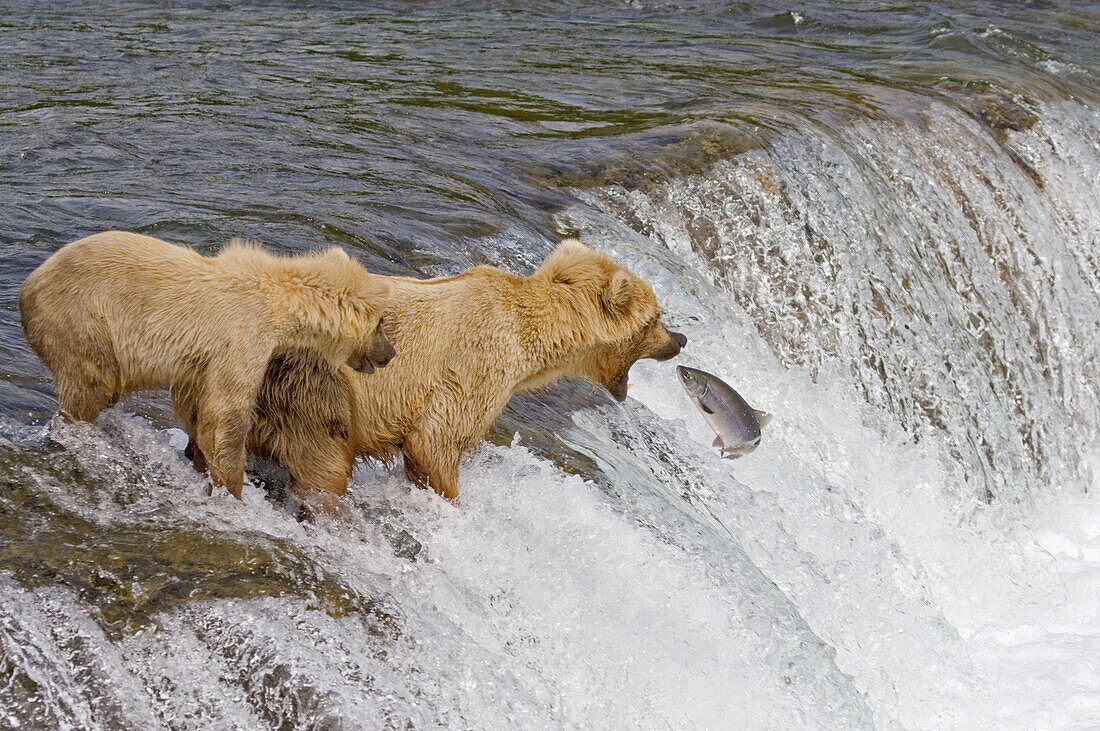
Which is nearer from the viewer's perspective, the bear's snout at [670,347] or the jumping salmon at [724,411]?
the bear's snout at [670,347]

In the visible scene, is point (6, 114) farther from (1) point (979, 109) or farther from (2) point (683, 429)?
(1) point (979, 109)

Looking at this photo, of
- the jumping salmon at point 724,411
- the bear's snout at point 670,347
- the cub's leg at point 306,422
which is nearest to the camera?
the cub's leg at point 306,422

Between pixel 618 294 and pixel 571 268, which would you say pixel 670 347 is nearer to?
pixel 618 294

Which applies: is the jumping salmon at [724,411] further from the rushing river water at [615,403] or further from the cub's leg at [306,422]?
the cub's leg at [306,422]

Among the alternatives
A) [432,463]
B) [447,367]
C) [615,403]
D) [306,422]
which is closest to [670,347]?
[615,403]

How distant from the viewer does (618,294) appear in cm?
511

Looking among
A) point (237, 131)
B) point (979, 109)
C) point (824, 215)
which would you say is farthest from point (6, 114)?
point (979, 109)

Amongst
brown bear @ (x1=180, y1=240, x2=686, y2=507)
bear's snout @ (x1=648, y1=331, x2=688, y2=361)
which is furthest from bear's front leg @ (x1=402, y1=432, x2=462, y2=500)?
bear's snout @ (x1=648, y1=331, x2=688, y2=361)

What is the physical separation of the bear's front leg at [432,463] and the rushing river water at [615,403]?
0.09 m

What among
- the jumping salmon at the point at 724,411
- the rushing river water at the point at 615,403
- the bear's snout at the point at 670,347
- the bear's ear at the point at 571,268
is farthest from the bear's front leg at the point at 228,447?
the jumping salmon at the point at 724,411

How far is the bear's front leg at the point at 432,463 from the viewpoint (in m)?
4.77

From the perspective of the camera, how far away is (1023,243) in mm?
9883

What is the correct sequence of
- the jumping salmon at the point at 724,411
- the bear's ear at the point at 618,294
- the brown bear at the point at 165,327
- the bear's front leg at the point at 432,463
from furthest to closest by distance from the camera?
the jumping salmon at the point at 724,411, the bear's ear at the point at 618,294, the bear's front leg at the point at 432,463, the brown bear at the point at 165,327

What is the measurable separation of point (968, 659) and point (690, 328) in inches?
98.7
